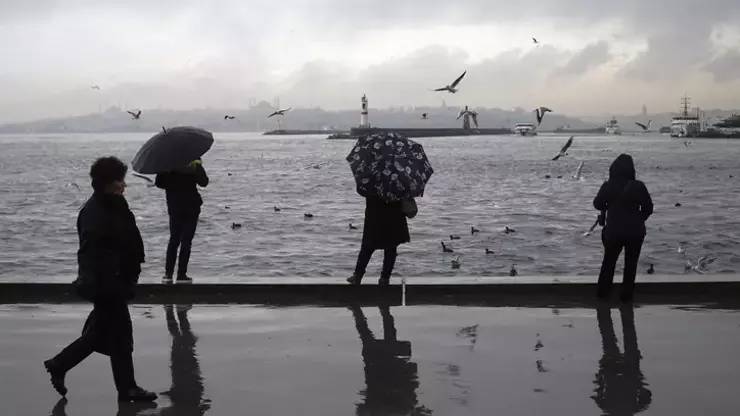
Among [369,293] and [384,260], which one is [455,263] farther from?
[369,293]

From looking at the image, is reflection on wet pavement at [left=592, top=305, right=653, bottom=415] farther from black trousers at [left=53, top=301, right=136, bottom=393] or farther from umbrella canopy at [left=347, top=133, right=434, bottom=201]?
black trousers at [left=53, top=301, right=136, bottom=393]

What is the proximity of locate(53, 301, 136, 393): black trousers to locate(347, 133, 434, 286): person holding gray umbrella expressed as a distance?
362 cm

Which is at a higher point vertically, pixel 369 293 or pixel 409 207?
pixel 409 207

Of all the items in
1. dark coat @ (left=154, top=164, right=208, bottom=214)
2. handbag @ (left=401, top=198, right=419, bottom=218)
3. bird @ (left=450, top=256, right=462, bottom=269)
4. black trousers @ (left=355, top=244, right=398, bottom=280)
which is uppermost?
dark coat @ (left=154, top=164, right=208, bottom=214)

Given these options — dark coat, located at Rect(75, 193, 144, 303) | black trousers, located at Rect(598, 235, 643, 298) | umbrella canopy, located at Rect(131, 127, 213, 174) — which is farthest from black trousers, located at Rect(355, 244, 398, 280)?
dark coat, located at Rect(75, 193, 144, 303)

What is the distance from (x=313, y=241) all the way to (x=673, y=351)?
18861 millimetres

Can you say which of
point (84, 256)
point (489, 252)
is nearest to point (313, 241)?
point (489, 252)

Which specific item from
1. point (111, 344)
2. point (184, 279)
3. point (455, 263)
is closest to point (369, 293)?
point (184, 279)

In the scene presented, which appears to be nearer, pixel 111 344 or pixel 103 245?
pixel 103 245

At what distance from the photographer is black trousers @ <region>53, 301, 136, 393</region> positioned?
5.55m

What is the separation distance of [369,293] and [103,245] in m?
3.85

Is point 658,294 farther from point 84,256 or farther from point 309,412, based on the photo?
point 84,256

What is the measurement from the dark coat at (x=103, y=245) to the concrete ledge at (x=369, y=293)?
3344mm

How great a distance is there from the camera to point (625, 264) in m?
8.58
